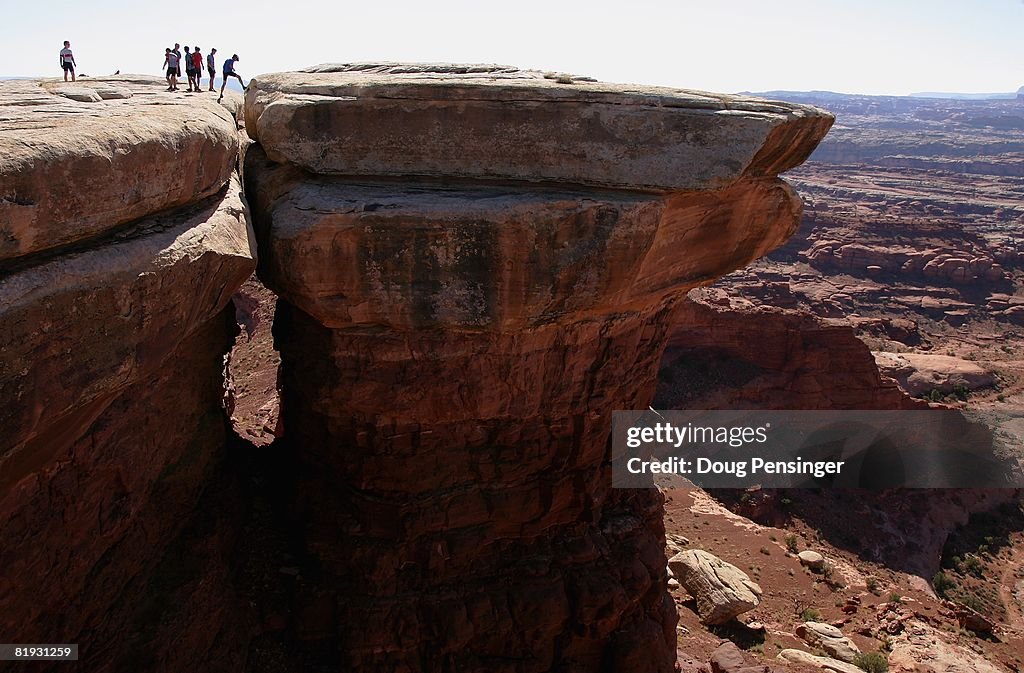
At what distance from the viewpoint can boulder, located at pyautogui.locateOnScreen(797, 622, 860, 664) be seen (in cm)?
1563

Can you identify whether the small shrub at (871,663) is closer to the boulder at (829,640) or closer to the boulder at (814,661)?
the boulder at (829,640)

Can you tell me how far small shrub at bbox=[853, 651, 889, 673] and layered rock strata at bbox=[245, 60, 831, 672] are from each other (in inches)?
227

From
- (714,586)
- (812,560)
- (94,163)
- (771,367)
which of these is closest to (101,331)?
(94,163)

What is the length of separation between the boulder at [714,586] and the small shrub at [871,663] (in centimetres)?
220

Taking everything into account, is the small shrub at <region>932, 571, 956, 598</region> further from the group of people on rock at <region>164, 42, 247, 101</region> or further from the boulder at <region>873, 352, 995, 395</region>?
the group of people on rock at <region>164, 42, 247, 101</region>

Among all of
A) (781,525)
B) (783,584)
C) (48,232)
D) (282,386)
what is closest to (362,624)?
(282,386)

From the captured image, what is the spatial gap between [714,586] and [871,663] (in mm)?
3379

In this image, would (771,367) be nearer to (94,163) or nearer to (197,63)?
(197,63)

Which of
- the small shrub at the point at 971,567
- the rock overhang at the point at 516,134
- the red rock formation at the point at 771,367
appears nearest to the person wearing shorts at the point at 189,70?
the rock overhang at the point at 516,134

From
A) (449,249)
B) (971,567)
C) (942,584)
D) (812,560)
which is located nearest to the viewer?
(449,249)

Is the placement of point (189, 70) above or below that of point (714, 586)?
above

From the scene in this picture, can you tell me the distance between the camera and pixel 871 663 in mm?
15328

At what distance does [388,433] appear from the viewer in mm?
10133

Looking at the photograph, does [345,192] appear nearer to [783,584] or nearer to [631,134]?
[631,134]
